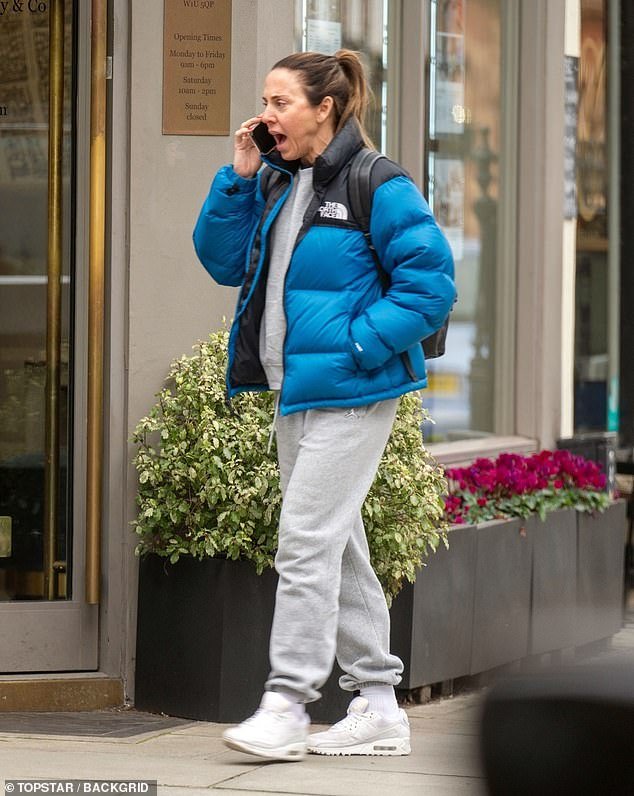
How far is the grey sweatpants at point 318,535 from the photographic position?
159 inches

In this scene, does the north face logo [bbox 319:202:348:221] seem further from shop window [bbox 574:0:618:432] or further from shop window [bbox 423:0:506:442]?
shop window [bbox 574:0:618:432]

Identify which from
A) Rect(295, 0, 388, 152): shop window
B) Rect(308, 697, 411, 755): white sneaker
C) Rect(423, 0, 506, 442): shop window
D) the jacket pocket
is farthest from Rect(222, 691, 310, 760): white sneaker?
Rect(423, 0, 506, 442): shop window

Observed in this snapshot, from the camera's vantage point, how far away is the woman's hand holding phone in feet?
14.0

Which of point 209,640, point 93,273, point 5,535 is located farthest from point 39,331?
point 209,640

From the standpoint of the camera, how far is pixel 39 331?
5.68 meters

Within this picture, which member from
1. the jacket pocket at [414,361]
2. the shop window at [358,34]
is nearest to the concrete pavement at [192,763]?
the jacket pocket at [414,361]

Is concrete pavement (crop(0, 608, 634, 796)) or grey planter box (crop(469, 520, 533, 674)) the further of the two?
grey planter box (crop(469, 520, 533, 674))

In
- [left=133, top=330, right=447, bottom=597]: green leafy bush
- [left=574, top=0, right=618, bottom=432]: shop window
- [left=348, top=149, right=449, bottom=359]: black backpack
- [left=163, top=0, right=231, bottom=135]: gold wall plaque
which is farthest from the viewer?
[left=574, top=0, right=618, bottom=432]: shop window

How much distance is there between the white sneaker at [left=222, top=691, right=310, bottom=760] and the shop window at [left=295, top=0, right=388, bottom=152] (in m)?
3.25

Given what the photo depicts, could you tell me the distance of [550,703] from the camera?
61.2 inches

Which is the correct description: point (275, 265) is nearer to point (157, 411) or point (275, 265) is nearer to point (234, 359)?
point (234, 359)

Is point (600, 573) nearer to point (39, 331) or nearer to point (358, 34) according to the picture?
point (358, 34)

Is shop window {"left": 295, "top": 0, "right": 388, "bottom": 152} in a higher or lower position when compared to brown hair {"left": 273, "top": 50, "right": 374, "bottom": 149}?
higher

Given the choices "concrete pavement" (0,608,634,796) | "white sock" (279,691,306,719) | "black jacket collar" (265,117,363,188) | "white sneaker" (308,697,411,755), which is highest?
"black jacket collar" (265,117,363,188)
